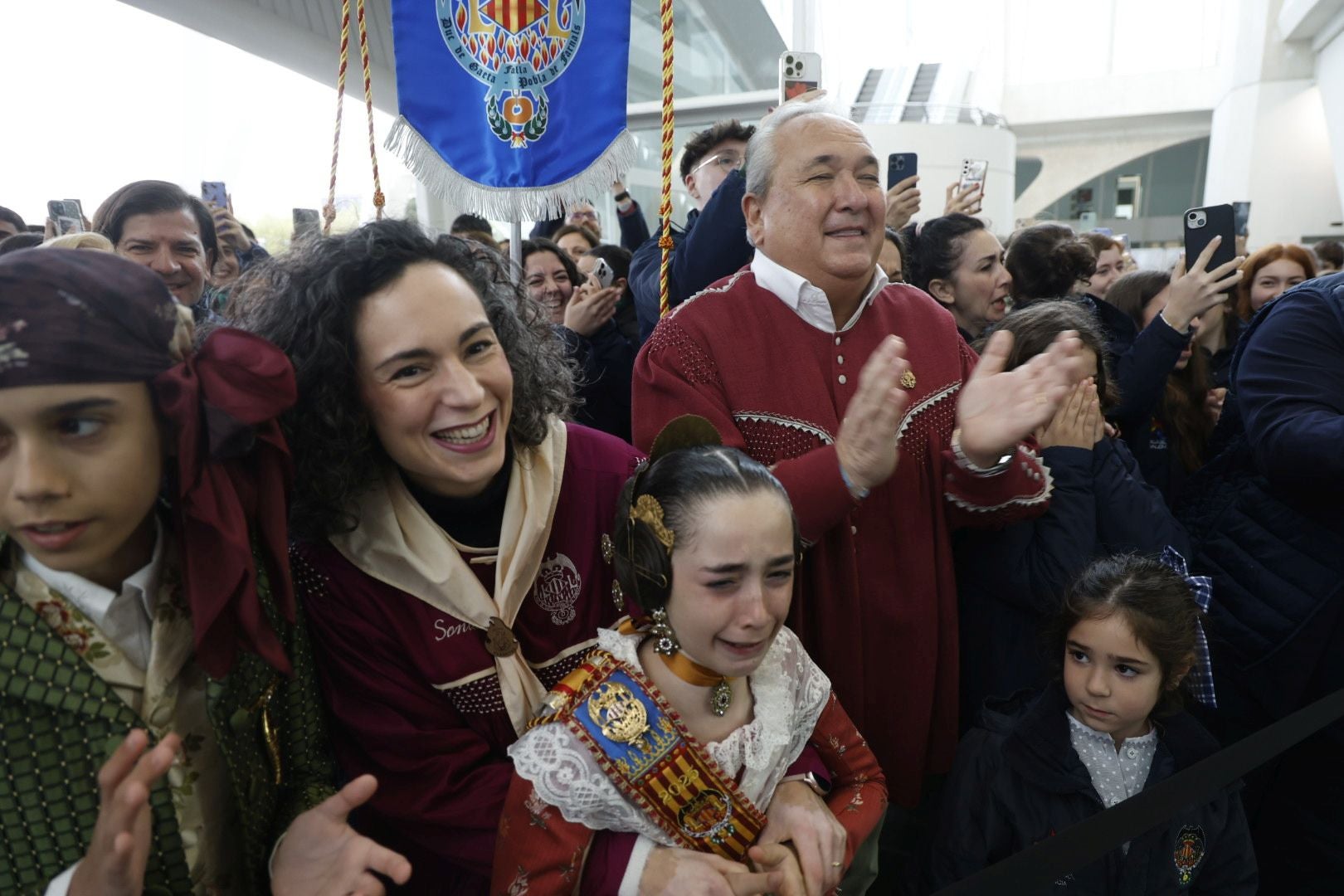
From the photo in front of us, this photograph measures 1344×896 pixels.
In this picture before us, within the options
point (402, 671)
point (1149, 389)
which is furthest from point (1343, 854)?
point (402, 671)

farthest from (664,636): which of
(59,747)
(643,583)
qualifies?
(59,747)

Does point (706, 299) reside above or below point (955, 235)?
below

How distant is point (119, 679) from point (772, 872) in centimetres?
93

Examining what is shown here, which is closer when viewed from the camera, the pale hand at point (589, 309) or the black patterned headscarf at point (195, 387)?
the black patterned headscarf at point (195, 387)

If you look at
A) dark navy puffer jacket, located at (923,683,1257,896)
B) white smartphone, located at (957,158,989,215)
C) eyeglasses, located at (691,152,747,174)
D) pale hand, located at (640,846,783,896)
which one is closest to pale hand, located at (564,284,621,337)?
eyeglasses, located at (691,152,747,174)

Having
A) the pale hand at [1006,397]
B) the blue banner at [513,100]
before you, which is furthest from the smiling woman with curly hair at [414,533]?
the blue banner at [513,100]

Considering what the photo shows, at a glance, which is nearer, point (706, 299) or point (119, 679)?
point (119, 679)

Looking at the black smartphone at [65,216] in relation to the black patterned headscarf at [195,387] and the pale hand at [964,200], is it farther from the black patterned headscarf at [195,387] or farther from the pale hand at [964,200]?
the pale hand at [964,200]

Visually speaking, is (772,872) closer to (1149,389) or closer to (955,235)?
(1149,389)

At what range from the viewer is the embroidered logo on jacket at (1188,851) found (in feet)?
5.46

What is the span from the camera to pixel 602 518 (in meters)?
1.60

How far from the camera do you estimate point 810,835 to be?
133cm

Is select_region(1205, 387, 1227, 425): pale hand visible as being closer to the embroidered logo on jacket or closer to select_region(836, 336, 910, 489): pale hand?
the embroidered logo on jacket

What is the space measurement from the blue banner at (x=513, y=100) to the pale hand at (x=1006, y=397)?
53.1 inches
